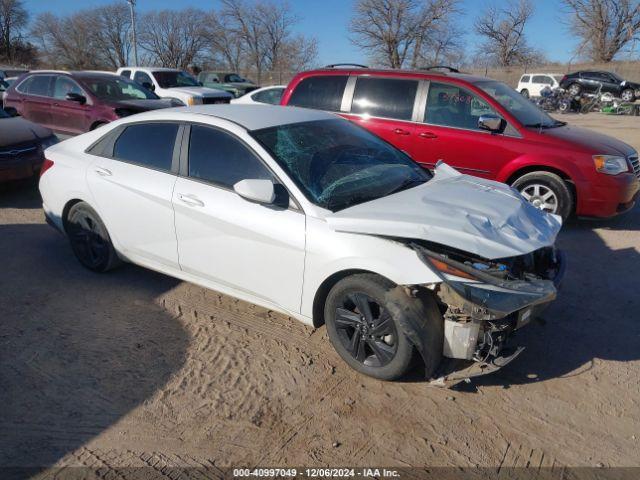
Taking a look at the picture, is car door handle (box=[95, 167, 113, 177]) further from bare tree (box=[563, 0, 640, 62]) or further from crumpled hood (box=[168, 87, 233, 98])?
bare tree (box=[563, 0, 640, 62])

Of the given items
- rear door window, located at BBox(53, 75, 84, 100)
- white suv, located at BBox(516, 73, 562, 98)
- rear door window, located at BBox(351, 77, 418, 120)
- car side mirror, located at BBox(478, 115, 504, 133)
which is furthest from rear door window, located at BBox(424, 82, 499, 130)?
white suv, located at BBox(516, 73, 562, 98)

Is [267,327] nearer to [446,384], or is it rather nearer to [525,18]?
[446,384]

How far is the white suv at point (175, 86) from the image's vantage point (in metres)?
13.6

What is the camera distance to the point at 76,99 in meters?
9.14

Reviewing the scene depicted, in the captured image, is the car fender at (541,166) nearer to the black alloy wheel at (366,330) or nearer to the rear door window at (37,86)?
the black alloy wheel at (366,330)

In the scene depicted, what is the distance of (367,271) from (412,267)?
0.32 m

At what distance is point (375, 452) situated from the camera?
270 cm

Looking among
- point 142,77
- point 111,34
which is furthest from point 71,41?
point 142,77

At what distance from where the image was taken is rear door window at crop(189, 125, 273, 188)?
364 centimetres

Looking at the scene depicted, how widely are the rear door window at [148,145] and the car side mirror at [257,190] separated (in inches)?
40.5

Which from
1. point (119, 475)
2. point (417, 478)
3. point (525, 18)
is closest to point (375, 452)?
point (417, 478)

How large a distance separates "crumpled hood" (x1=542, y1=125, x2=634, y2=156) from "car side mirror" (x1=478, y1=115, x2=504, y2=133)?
1.81 feet

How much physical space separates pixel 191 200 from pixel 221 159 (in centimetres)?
38

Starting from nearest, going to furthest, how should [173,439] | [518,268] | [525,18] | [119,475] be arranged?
[119,475]
[173,439]
[518,268]
[525,18]
